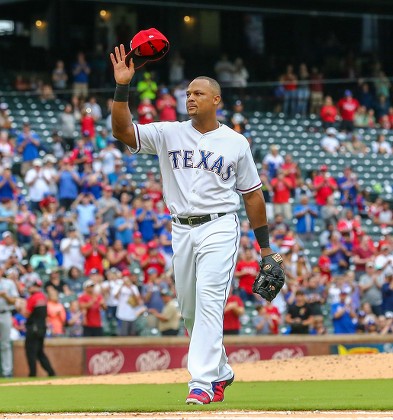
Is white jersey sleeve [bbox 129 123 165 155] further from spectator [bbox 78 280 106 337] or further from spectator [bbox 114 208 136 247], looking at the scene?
spectator [bbox 114 208 136 247]

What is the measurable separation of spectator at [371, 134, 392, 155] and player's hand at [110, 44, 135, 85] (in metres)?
21.8

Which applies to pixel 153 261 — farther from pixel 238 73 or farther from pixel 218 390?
pixel 218 390

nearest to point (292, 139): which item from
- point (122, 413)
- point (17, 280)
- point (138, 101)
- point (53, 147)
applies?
point (138, 101)

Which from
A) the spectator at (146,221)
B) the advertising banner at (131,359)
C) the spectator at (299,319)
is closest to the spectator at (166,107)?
the spectator at (146,221)

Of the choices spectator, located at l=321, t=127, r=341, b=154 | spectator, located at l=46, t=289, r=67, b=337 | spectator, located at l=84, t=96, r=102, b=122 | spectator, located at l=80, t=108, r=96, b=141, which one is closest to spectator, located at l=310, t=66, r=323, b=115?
spectator, located at l=321, t=127, r=341, b=154

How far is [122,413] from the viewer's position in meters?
7.80

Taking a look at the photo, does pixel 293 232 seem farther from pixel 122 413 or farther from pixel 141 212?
pixel 122 413

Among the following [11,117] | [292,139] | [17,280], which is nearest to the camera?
[17,280]

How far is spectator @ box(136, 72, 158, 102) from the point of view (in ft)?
86.9

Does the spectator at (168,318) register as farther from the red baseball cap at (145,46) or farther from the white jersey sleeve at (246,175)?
the red baseball cap at (145,46)

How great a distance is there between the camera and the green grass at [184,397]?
8164mm

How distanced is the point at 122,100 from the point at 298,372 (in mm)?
5827

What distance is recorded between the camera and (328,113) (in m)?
29.5

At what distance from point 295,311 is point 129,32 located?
47.5 feet
